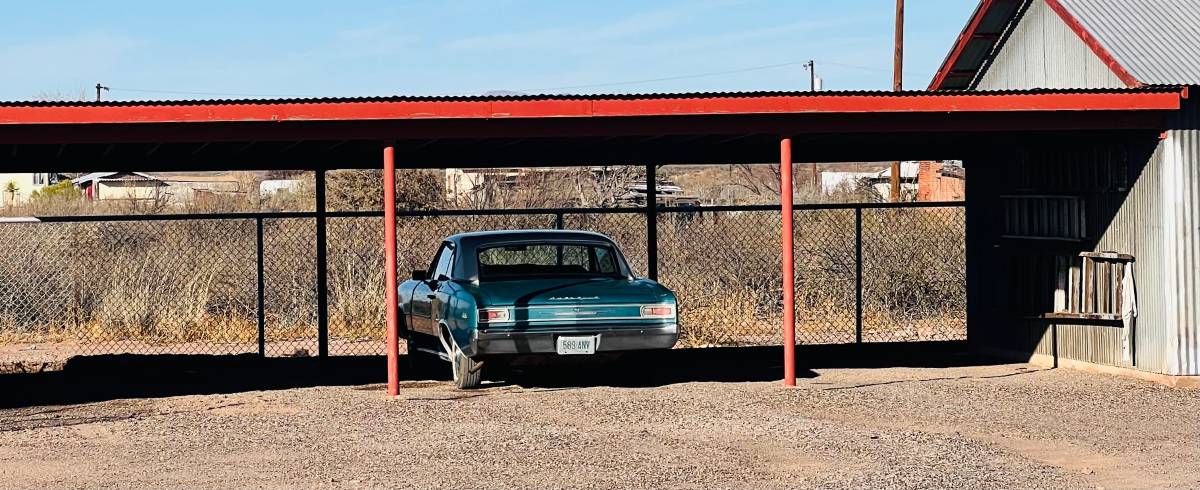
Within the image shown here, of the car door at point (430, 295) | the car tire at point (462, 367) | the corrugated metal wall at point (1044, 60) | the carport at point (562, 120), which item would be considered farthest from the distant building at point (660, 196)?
the carport at point (562, 120)

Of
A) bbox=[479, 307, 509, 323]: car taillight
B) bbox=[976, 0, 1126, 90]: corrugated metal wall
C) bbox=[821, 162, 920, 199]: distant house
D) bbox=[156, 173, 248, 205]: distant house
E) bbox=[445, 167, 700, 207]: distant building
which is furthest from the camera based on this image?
bbox=[156, 173, 248, 205]: distant house

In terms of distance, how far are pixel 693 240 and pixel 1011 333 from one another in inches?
294

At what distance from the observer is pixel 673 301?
1271 centimetres

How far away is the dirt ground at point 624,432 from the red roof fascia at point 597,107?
2292mm

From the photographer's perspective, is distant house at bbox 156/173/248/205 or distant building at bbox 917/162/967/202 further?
distant house at bbox 156/173/248/205

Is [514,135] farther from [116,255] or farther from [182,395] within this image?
[116,255]

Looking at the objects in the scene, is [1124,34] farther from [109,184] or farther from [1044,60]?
[109,184]

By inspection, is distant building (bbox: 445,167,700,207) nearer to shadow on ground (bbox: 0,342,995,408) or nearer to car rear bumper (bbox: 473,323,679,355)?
shadow on ground (bbox: 0,342,995,408)

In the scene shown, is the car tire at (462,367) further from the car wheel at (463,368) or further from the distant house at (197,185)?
the distant house at (197,185)

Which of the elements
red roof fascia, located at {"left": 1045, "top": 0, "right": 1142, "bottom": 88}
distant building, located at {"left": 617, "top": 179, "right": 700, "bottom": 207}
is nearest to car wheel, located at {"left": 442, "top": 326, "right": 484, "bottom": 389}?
red roof fascia, located at {"left": 1045, "top": 0, "right": 1142, "bottom": 88}

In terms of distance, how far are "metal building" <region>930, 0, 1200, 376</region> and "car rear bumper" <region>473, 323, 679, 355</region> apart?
427cm

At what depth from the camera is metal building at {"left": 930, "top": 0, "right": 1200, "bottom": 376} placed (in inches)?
515

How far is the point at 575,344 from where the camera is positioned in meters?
12.5

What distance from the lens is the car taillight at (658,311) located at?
12.6 meters
